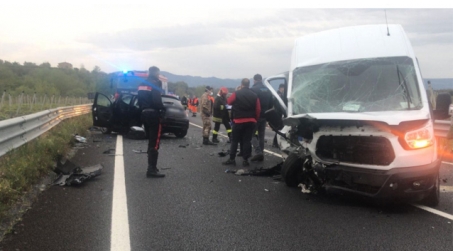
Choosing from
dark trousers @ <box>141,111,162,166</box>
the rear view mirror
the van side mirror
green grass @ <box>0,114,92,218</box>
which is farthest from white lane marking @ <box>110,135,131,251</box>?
the van side mirror

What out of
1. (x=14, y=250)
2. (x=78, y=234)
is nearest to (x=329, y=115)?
(x=78, y=234)

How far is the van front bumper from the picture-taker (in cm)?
489

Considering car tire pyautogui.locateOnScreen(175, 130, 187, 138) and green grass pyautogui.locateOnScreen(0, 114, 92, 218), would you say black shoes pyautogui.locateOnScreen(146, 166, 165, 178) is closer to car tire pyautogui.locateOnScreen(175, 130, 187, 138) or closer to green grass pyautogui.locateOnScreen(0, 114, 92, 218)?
green grass pyautogui.locateOnScreen(0, 114, 92, 218)

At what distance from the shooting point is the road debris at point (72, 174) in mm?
6498

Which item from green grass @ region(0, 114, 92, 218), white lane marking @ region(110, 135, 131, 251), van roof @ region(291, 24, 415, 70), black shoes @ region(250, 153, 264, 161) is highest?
van roof @ region(291, 24, 415, 70)

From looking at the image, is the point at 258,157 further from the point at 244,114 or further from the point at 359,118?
the point at 359,118

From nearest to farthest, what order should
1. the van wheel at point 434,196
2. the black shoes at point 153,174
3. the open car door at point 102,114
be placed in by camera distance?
1. the van wheel at point 434,196
2. the black shoes at point 153,174
3. the open car door at point 102,114

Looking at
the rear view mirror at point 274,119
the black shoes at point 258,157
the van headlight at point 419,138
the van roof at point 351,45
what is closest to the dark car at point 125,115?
the black shoes at point 258,157

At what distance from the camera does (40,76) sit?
87.7m

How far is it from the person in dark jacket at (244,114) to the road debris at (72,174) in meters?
2.82

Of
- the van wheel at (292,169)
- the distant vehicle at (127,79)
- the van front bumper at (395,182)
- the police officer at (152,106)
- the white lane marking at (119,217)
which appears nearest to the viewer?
the white lane marking at (119,217)

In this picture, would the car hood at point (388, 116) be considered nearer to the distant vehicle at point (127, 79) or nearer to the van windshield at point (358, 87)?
the van windshield at point (358, 87)

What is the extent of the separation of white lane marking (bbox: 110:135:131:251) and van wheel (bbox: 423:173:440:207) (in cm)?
377

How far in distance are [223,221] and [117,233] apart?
1188 mm
